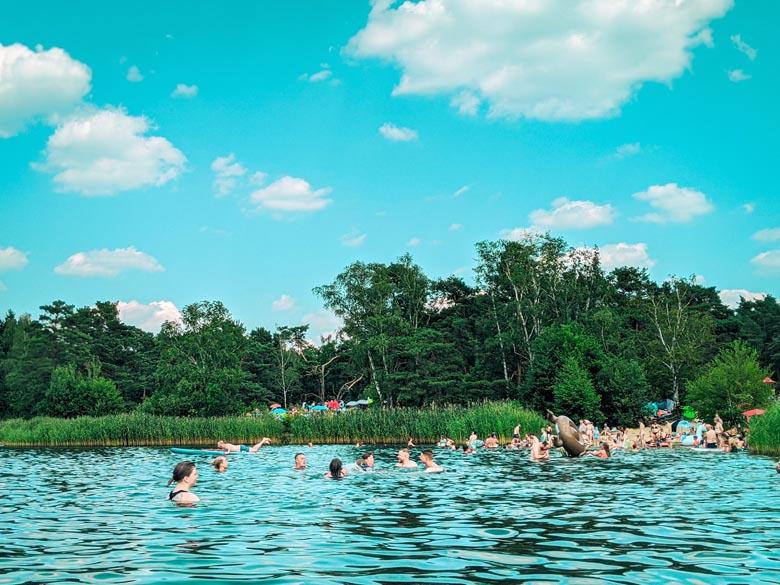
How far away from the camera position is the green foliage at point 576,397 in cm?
4962

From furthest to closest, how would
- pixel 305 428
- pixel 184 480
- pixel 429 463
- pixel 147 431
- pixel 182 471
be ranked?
pixel 147 431 < pixel 305 428 < pixel 429 463 < pixel 184 480 < pixel 182 471

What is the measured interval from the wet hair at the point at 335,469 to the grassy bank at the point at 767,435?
19901mm

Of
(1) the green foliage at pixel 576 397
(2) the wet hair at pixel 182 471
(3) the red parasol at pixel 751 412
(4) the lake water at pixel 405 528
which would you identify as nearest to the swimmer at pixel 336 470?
(4) the lake water at pixel 405 528

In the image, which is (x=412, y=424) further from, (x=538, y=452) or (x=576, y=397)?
(x=538, y=452)

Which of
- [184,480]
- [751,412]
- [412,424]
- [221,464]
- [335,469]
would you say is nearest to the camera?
[184,480]

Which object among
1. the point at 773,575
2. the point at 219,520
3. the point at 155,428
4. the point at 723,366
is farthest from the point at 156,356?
the point at 773,575

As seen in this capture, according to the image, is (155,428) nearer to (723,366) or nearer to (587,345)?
(587,345)

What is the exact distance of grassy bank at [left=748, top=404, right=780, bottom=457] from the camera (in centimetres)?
3097

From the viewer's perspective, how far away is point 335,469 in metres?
21.4

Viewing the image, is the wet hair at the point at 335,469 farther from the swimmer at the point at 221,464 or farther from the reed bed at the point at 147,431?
the reed bed at the point at 147,431

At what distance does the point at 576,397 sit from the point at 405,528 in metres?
39.4

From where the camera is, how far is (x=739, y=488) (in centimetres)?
1820

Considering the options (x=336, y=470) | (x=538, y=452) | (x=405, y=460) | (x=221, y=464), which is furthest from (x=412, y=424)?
(x=336, y=470)

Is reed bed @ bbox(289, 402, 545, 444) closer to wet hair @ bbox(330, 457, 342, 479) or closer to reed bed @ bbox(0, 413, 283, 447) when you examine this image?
reed bed @ bbox(0, 413, 283, 447)
